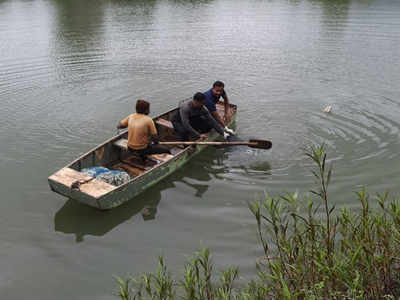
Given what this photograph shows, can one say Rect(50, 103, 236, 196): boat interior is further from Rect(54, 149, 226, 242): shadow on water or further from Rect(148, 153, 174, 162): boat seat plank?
Rect(54, 149, 226, 242): shadow on water

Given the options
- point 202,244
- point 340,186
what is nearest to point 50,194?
point 202,244

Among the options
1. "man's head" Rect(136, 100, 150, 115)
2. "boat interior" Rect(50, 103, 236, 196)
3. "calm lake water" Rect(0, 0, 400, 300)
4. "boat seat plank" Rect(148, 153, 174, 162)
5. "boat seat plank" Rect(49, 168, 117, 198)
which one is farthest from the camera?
"boat seat plank" Rect(148, 153, 174, 162)

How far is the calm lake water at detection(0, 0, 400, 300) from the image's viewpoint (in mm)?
6484

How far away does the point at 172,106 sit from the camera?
1263 cm

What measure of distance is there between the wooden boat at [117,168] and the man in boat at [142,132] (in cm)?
30

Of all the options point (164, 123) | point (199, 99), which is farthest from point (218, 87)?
point (164, 123)

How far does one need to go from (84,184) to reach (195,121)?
12.2ft

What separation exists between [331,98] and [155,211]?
810 centimetres

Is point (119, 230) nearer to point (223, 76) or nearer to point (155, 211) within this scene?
point (155, 211)

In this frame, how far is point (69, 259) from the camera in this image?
6.26 metres

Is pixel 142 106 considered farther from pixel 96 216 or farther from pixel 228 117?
pixel 228 117

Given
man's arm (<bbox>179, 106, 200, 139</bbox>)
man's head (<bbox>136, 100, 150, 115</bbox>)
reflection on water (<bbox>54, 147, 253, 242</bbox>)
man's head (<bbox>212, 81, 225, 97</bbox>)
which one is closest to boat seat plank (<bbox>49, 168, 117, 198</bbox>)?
reflection on water (<bbox>54, 147, 253, 242</bbox>)

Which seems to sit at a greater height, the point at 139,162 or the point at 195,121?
the point at 195,121

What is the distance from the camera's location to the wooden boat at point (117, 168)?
6.69m
